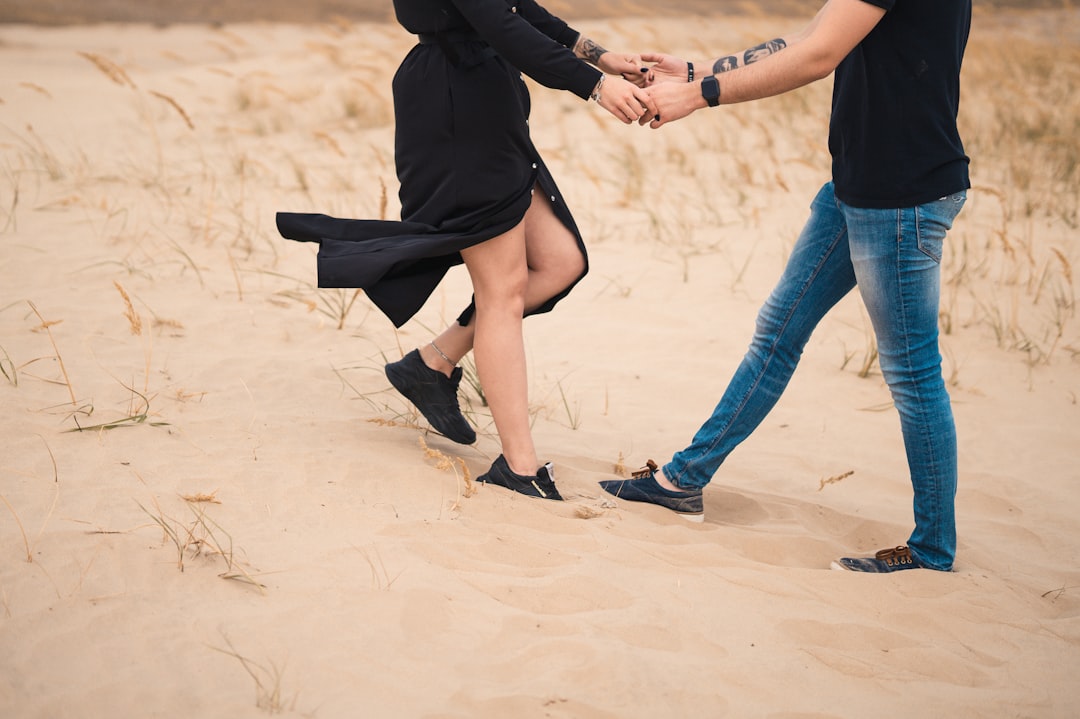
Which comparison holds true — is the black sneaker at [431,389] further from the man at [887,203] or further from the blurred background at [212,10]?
the blurred background at [212,10]

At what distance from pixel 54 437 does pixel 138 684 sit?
127 centimetres

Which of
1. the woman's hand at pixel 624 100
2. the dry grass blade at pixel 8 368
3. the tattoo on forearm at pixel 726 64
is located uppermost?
the tattoo on forearm at pixel 726 64

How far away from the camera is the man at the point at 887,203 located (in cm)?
250

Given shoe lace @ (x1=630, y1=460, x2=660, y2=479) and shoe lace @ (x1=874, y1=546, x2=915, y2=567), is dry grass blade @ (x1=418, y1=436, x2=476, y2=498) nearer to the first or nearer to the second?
shoe lace @ (x1=630, y1=460, x2=660, y2=479)

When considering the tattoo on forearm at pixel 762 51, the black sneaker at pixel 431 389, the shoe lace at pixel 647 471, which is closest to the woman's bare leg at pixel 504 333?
the black sneaker at pixel 431 389

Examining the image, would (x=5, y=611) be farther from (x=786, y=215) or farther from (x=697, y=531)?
(x=786, y=215)

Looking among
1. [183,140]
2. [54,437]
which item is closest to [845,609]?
[54,437]

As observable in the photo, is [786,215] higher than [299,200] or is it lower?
higher

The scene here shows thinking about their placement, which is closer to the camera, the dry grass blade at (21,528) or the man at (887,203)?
the dry grass blade at (21,528)

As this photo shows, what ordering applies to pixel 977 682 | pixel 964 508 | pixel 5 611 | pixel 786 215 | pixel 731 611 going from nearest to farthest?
pixel 5 611 < pixel 977 682 < pixel 731 611 < pixel 964 508 < pixel 786 215

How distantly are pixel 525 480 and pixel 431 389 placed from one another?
0.52 meters

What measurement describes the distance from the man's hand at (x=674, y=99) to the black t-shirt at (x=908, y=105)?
450 mm

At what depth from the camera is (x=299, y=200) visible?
6.80 meters

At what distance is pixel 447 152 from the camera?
2805 millimetres
